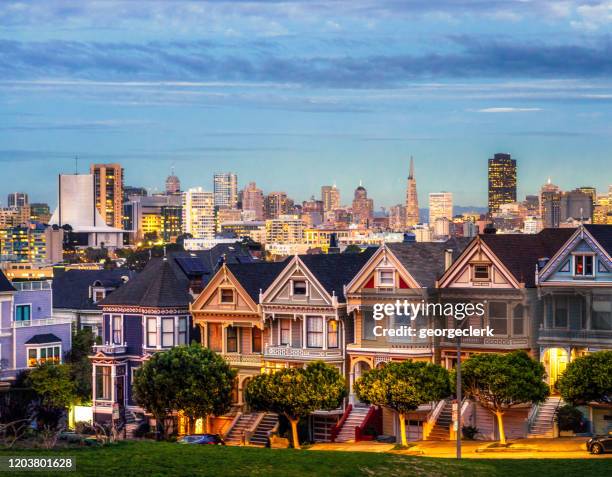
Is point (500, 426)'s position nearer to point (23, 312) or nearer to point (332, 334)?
point (332, 334)

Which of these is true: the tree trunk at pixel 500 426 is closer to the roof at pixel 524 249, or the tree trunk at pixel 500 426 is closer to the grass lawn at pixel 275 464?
the roof at pixel 524 249

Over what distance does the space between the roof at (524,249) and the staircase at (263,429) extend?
47.4ft

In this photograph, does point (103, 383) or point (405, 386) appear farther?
point (103, 383)

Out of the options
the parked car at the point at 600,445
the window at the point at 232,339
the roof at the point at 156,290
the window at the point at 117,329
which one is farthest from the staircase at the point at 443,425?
the window at the point at 117,329

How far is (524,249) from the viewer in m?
71.1

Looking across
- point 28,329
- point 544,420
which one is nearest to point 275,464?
point 544,420

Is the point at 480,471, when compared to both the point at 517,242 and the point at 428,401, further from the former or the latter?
the point at 517,242

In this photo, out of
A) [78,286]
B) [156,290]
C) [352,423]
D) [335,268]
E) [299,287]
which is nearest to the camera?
[352,423]

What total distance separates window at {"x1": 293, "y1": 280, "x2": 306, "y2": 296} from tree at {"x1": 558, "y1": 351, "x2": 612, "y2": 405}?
16.0 meters

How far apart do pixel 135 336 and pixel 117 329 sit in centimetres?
151

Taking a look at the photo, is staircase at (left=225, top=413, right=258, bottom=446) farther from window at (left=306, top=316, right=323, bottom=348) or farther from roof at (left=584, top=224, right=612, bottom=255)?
roof at (left=584, top=224, right=612, bottom=255)

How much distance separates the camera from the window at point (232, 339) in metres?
76.8

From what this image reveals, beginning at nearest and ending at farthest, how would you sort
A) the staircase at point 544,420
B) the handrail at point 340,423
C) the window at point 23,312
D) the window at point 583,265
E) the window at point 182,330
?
the staircase at point 544,420 → the window at point 583,265 → the handrail at point 340,423 → the window at point 182,330 → the window at point 23,312

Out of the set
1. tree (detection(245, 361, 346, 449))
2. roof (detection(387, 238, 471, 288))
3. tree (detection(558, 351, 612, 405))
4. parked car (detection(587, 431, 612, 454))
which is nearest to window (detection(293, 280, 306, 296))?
roof (detection(387, 238, 471, 288))
